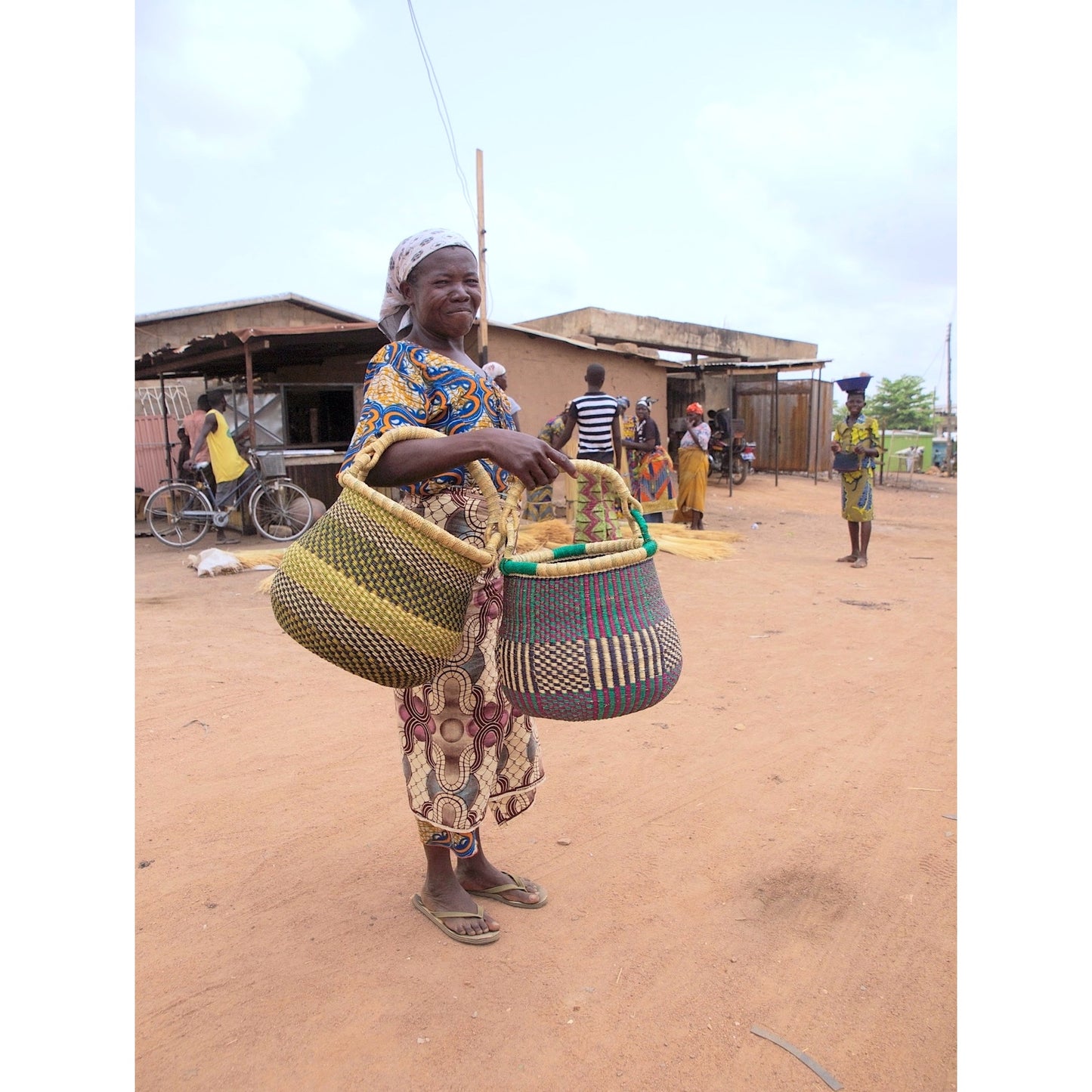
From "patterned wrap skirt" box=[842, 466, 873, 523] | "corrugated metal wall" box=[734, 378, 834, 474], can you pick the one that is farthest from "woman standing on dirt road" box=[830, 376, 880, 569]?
"corrugated metal wall" box=[734, 378, 834, 474]

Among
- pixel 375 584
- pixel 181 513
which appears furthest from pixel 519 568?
pixel 181 513

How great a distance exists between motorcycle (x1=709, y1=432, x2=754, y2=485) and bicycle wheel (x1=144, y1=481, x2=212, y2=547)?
981 centimetres

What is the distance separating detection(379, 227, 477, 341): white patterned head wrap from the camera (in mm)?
1946

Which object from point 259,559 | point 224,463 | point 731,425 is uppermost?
point 731,425

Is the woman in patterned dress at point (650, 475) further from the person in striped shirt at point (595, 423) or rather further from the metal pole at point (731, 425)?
the metal pole at point (731, 425)

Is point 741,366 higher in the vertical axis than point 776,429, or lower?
higher

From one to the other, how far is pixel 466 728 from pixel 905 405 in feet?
133

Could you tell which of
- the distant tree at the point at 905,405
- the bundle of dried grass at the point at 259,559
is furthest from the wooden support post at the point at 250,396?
the distant tree at the point at 905,405

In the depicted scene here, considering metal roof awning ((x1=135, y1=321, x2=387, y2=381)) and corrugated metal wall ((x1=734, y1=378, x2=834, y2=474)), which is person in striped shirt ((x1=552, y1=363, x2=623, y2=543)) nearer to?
metal roof awning ((x1=135, y1=321, x2=387, y2=381))

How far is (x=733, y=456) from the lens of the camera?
17.0 metres

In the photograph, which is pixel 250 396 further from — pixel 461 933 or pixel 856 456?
pixel 461 933

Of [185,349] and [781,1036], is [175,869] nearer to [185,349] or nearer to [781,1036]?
[781,1036]

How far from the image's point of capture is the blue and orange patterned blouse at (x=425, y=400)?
1.87 metres

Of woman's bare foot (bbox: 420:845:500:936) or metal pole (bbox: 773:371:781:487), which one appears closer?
woman's bare foot (bbox: 420:845:500:936)
